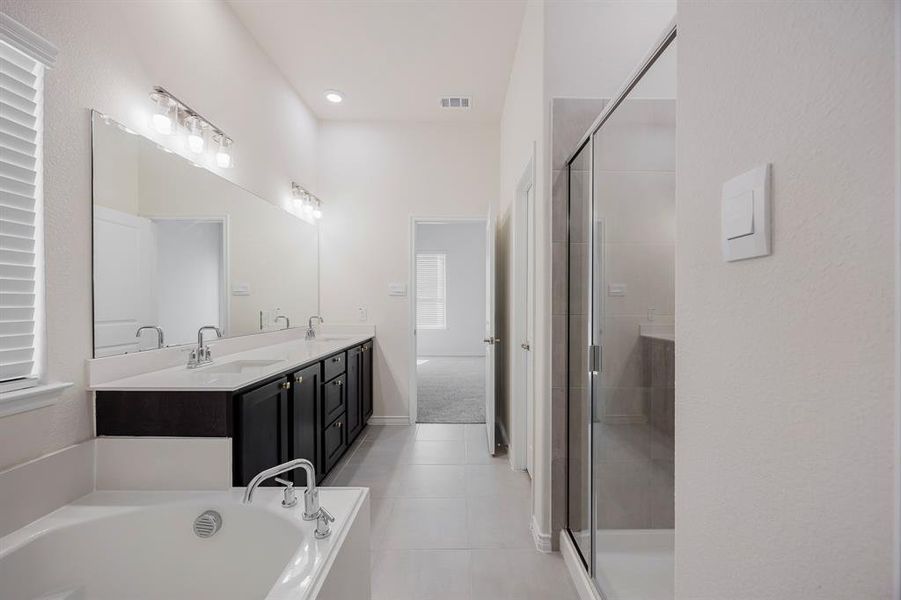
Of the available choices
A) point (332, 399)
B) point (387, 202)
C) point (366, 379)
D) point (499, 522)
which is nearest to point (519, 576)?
point (499, 522)

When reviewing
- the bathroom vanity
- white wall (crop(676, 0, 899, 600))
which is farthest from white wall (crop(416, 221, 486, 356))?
white wall (crop(676, 0, 899, 600))

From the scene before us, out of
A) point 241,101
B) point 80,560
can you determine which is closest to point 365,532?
point 80,560

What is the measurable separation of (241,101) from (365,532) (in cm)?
272

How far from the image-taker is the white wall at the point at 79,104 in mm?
1351

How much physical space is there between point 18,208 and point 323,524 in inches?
54.2

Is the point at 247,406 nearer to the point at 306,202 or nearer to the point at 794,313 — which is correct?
the point at 794,313

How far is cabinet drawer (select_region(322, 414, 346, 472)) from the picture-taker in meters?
2.63

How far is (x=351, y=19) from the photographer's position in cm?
261

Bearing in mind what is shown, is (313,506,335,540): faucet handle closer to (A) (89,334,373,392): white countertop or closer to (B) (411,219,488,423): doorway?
(A) (89,334,373,392): white countertop

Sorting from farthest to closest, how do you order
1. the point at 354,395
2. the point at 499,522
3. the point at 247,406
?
the point at 354,395, the point at 499,522, the point at 247,406

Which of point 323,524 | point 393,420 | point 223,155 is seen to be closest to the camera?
point 323,524

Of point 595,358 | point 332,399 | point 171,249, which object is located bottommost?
point 332,399

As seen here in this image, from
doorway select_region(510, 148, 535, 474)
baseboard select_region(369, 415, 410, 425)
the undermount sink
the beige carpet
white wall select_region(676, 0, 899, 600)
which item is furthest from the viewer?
the beige carpet

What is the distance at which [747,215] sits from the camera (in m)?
0.57
